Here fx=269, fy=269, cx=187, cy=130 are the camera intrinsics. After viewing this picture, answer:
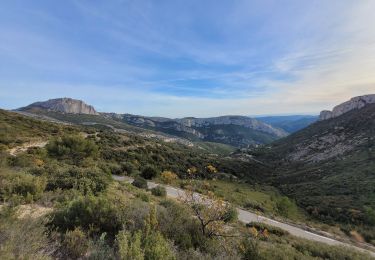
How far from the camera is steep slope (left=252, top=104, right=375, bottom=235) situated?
109 feet

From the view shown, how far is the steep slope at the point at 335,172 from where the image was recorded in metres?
33.3

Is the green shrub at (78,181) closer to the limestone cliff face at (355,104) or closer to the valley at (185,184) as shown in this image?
the valley at (185,184)

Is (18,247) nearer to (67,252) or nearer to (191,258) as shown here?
(67,252)

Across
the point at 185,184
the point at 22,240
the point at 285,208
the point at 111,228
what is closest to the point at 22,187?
the point at 111,228

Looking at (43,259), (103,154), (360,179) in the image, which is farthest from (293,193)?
(43,259)

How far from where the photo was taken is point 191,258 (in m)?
4.67

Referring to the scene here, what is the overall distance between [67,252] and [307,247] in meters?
8.14

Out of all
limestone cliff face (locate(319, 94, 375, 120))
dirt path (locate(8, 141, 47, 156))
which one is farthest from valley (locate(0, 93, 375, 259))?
limestone cliff face (locate(319, 94, 375, 120))

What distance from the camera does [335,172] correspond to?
62.7 m

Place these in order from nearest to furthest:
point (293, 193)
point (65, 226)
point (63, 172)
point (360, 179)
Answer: point (65, 226) → point (63, 172) → point (360, 179) → point (293, 193)

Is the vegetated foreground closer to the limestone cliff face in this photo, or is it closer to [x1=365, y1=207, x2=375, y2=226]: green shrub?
[x1=365, y1=207, x2=375, y2=226]: green shrub

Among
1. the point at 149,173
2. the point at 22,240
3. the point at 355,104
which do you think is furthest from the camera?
the point at 355,104

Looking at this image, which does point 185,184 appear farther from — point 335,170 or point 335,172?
point 335,170

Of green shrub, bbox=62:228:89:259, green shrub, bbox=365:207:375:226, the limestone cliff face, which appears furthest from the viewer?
the limestone cliff face
